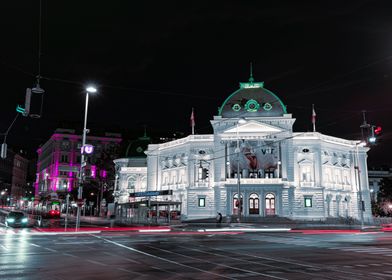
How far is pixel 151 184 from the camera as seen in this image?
77.9 m

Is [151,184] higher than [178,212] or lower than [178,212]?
higher

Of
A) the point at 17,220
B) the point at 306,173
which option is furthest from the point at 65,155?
the point at 17,220

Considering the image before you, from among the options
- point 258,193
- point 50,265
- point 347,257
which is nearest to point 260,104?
point 258,193

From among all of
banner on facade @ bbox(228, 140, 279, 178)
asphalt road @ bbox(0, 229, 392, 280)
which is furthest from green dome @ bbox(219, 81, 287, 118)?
asphalt road @ bbox(0, 229, 392, 280)

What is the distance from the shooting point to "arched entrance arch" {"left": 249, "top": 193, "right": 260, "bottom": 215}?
208 ft

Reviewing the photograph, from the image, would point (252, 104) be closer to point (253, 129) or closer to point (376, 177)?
point (253, 129)

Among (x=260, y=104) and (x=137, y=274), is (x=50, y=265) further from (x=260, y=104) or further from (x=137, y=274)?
(x=260, y=104)

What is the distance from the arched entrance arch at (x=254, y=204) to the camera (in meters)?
63.4

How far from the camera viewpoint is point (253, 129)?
2554 inches

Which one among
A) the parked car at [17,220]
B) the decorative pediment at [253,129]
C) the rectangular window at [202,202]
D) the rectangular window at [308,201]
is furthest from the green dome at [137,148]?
the parked car at [17,220]

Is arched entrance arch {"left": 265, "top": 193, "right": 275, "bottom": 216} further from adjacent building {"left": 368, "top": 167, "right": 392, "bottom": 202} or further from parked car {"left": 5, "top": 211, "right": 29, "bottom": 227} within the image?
adjacent building {"left": 368, "top": 167, "right": 392, "bottom": 202}

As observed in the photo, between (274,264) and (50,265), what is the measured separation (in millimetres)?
8404

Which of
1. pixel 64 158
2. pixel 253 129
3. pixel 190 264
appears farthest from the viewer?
pixel 64 158

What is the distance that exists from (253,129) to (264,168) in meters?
6.69
